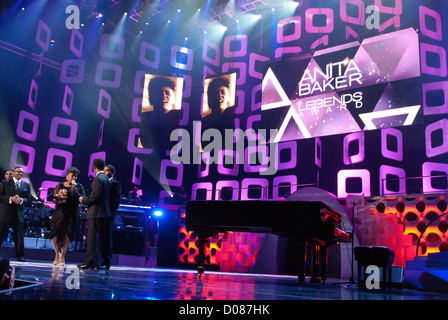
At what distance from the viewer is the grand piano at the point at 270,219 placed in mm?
4688

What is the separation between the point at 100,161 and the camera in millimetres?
5723

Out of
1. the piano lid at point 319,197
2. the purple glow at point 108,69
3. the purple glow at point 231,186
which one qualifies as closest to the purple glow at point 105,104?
the purple glow at point 108,69

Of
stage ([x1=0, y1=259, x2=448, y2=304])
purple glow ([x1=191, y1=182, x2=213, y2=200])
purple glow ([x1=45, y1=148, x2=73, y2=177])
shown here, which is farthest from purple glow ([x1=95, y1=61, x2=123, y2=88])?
stage ([x1=0, y1=259, x2=448, y2=304])

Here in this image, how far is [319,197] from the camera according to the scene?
8695 mm

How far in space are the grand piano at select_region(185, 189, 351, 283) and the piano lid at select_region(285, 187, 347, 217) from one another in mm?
3206

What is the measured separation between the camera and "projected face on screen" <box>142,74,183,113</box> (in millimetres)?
14055

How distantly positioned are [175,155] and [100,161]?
324 inches

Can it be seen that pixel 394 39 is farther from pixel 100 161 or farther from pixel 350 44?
pixel 100 161

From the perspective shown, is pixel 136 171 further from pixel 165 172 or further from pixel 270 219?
pixel 270 219

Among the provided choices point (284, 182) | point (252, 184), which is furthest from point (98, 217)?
point (252, 184)

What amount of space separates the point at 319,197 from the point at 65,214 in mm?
5043
